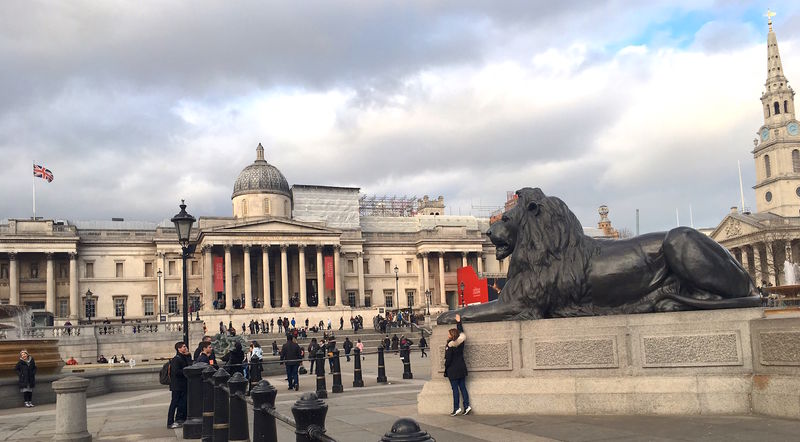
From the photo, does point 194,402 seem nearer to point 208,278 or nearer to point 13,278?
point 208,278

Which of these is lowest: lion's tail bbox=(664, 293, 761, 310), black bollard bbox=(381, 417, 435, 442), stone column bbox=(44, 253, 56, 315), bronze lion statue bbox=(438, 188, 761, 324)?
black bollard bbox=(381, 417, 435, 442)

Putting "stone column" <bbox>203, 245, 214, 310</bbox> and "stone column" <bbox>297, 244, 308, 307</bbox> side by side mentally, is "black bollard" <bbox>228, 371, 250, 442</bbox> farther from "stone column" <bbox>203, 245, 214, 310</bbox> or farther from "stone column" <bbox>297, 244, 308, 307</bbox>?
"stone column" <bbox>297, 244, 308, 307</bbox>

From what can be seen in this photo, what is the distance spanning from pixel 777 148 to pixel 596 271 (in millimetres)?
108087

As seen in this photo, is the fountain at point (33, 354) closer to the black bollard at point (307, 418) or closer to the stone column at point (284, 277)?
the black bollard at point (307, 418)

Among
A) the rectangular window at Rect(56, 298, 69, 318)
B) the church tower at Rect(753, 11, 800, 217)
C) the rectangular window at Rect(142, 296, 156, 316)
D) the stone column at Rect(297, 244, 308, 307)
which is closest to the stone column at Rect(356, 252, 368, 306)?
the stone column at Rect(297, 244, 308, 307)

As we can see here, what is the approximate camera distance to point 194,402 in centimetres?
1070

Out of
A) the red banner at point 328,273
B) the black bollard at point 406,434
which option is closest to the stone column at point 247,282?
the red banner at point 328,273

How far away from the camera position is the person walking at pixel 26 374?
55.7 feet

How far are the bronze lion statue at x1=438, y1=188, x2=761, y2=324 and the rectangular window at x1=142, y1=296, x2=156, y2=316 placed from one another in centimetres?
6833

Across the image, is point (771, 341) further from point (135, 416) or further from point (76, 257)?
point (76, 257)

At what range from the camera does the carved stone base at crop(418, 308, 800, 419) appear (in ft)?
25.8

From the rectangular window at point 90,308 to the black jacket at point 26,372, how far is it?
184 ft

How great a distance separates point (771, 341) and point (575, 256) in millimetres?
2579

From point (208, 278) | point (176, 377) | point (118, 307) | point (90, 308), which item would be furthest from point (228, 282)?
point (176, 377)
